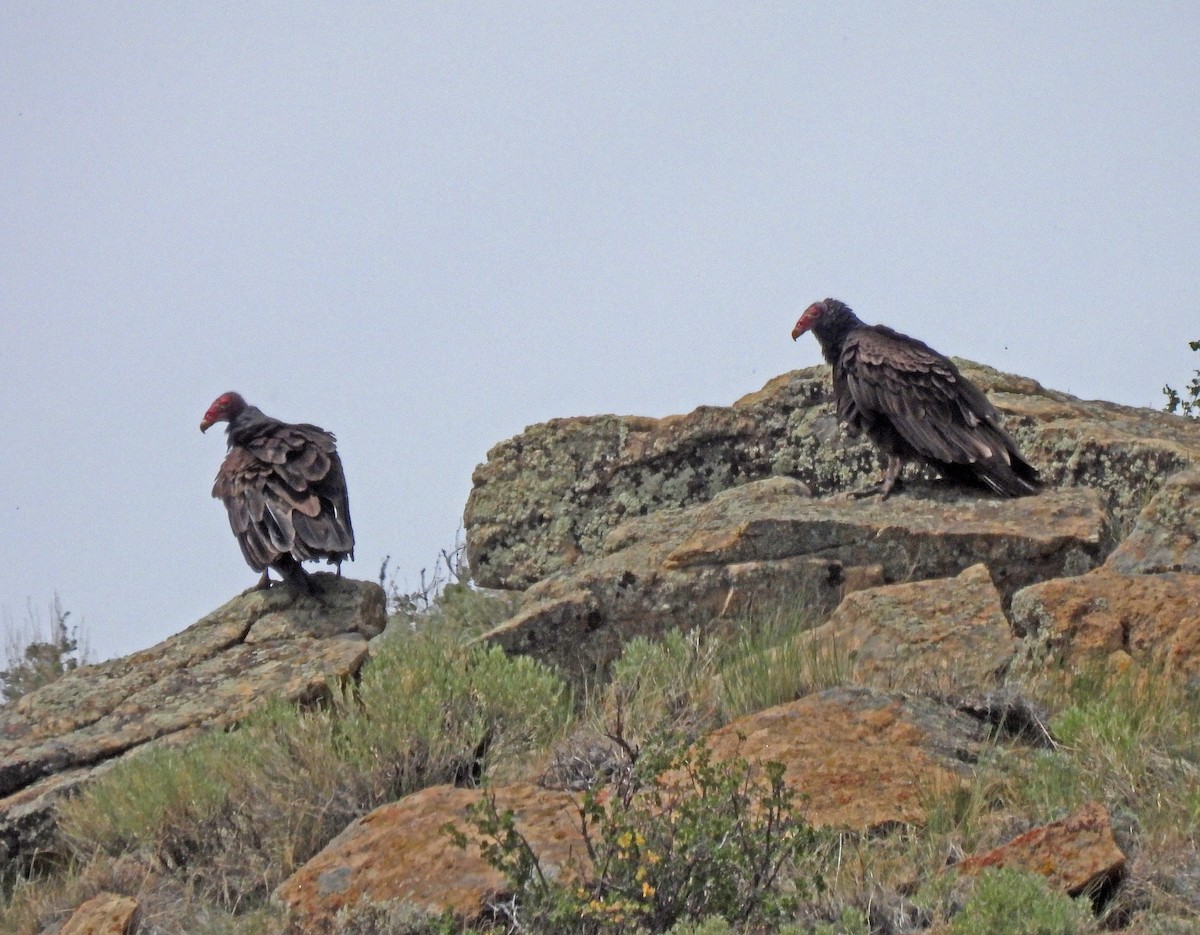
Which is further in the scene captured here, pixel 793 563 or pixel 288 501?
pixel 288 501

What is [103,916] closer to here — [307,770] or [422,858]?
[307,770]

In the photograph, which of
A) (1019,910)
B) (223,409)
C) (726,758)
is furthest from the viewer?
(223,409)

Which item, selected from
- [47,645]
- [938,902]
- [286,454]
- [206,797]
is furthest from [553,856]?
[47,645]

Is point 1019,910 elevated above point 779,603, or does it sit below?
below

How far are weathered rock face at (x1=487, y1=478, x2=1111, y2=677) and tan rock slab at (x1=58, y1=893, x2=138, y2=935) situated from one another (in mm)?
2122

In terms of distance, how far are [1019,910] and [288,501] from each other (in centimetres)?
538

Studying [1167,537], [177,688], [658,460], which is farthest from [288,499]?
[1167,537]

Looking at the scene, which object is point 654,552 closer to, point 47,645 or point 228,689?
point 228,689

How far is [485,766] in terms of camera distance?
5.96 m

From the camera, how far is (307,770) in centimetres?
582

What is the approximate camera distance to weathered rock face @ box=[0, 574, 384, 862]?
7.11 m

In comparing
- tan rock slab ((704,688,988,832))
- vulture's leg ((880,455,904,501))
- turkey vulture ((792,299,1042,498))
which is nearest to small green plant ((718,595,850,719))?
tan rock slab ((704,688,988,832))

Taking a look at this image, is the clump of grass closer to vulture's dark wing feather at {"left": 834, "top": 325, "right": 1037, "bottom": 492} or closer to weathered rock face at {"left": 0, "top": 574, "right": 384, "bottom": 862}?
weathered rock face at {"left": 0, "top": 574, "right": 384, "bottom": 862}

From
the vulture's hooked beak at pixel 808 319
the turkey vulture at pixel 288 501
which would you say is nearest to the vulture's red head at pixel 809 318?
the vulture's hooked beak at pixel 808 319
